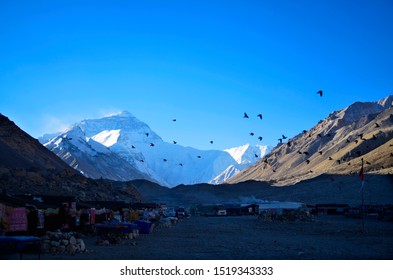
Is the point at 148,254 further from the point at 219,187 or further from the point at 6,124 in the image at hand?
the point at 219,187

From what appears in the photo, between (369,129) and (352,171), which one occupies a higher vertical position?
(369,129)

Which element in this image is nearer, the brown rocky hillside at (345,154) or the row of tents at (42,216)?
the row of tents at (42,216)

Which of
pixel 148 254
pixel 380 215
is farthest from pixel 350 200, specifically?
pixel 148 254

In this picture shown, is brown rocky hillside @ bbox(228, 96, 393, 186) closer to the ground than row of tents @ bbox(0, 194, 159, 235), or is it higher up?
higher up

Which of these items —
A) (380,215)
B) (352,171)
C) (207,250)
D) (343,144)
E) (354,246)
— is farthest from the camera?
(343,144)

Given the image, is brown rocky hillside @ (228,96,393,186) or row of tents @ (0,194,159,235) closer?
row of tents @ (0,194,159,235)

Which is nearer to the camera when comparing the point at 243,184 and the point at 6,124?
the point at 6,124

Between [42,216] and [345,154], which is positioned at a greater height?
[345,154]

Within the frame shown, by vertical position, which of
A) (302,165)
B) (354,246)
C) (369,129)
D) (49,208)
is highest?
(369,129)

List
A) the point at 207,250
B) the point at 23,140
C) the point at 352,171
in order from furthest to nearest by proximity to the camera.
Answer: the point at 352,171 < the point at 23,140 < the point at 207,250

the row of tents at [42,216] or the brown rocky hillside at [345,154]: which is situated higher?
the brown rocky hillside at [345,154]

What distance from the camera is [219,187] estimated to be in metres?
150

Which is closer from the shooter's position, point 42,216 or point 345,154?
point 42,216

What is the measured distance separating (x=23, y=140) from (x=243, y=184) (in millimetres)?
67454
